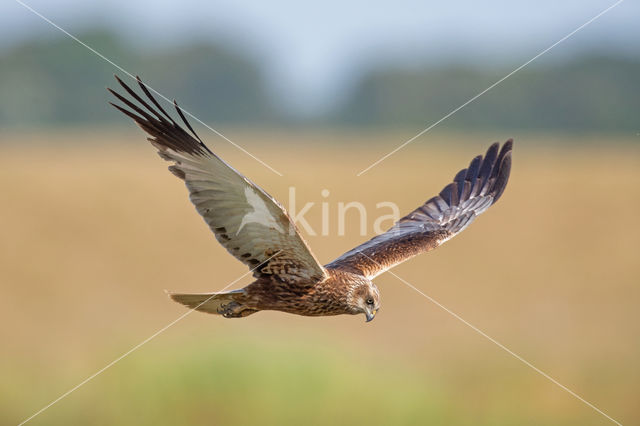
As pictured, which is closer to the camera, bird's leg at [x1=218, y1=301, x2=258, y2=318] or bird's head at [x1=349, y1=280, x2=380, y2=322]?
bird's head at [x1=349, y1=280, x2=380, y2=322]

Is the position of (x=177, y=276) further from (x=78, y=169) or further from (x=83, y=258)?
(x=78, y=169)

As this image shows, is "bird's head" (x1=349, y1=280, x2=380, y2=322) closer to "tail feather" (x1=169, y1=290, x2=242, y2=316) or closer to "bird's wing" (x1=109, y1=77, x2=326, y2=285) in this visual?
"bird's wing" (x1=109, y1=77, x2=326, y2=285)

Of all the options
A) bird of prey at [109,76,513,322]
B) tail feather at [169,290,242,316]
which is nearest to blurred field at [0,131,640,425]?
tail feather at [169,290,242,316]

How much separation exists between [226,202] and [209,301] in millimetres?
1196

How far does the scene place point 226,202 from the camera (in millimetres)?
7230

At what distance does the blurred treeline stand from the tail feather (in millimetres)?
55152

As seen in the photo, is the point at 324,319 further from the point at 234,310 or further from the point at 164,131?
the point at 164,131

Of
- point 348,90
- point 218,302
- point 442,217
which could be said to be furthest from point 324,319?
point 348,90

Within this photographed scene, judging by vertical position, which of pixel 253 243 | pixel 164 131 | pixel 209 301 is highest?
pixel 164 131

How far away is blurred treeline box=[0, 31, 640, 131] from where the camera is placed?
66375 millimetres

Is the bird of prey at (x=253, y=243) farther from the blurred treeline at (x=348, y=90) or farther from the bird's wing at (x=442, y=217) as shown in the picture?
the blurred treeline at (x=348, y=90)

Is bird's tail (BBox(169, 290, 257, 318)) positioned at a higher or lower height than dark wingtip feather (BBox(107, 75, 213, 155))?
lower

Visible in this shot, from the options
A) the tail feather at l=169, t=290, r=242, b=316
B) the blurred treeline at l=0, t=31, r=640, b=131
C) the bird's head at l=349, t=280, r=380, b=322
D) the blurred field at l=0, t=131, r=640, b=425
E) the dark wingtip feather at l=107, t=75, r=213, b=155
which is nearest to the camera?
the dark wingtip feather at l=107, t=75, r=213, b=155

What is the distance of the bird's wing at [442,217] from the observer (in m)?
9.32
